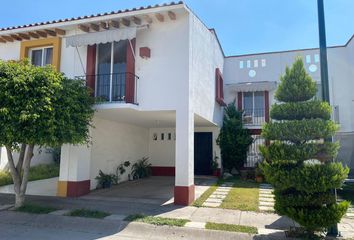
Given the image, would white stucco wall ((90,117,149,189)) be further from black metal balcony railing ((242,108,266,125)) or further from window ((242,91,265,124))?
window ((242,91,265,124))

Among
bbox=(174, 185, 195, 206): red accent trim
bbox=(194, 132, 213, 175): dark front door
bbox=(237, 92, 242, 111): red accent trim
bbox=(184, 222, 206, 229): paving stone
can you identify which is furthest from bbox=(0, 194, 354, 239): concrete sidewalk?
bbox=(237, 92, 242, 111): red accent trim

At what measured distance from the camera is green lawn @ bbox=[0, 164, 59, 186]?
16.5 m

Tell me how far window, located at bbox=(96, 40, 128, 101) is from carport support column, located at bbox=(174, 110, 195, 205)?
3075 mm

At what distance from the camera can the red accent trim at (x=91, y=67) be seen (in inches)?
508

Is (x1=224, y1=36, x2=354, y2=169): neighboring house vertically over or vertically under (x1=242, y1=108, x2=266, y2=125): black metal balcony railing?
over

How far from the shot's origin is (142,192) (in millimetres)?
13820

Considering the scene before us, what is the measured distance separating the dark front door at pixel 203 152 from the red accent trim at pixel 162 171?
184 cm

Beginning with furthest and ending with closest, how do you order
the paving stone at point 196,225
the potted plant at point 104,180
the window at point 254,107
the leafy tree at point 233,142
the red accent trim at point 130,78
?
the window at point 254,107
the leafy tree at point 233,142
the potted plant at point 104,180
the red accent trim at point 130,78
the paving stone at point 196,225

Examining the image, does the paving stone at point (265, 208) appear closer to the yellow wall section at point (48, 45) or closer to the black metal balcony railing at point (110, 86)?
the black metal balcony railing at point (110, 86)

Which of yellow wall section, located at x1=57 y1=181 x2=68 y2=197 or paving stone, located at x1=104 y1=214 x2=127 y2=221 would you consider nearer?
paving stone, located at x1=104 y1=214 x2=127 y2=221

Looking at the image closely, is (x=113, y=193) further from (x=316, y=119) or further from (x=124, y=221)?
(x=316, y=119)

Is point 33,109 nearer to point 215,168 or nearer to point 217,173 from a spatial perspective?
point 215,168

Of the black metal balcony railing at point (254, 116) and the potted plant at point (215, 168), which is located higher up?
the black metal balcony railing at point (254, 116)

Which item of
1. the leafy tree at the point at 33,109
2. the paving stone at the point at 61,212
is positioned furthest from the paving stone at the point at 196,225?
the leafy tree at the point at 33,109
